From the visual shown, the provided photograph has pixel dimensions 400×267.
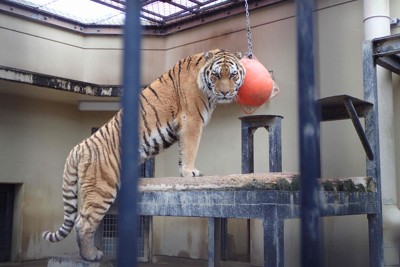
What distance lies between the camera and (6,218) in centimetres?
677

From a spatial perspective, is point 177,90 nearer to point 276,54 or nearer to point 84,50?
point 276,54

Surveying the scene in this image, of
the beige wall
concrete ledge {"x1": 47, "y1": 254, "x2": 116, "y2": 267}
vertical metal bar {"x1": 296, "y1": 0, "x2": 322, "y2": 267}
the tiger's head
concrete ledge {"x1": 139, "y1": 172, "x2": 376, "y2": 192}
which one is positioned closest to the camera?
vertical metal bar {"x1": 296, "y1": 0, "x2": 322, "y2": 267}

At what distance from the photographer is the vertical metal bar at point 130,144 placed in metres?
0.92

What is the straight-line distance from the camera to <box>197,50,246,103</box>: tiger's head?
409 cm

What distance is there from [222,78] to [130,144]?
319 centimetres

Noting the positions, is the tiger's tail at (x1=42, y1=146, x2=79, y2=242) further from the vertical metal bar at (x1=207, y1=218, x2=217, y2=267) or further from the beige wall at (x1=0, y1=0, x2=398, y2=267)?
the beige wall at (x1=0, y1=0, x2=398, y2=267)

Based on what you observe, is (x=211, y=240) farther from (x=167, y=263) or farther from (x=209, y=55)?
(x=167, y=263)

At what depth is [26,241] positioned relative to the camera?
265 inches

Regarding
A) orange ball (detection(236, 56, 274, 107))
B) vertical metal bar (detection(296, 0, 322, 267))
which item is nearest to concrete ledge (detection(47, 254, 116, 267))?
orange ball (detection(236, 56, 274, 107))

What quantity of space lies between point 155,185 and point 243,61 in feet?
4.52

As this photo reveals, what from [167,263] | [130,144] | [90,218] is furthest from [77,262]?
[130,144]

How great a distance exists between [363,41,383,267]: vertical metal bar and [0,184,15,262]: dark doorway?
4974 millimetres

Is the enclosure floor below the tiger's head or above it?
below

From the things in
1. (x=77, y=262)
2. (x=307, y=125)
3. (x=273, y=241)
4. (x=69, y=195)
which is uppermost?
(x=307, y=125)
